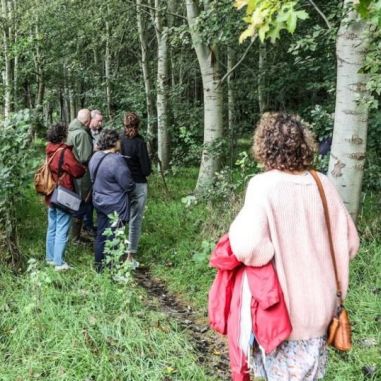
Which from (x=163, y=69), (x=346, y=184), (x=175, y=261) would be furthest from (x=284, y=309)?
(x=163, y=69)

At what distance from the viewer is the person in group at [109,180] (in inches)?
231

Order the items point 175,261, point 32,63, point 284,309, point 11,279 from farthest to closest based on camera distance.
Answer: point 32,63 → point 175,261 → point 11,279 → point 284,309

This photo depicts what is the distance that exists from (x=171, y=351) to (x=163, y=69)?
9.36m

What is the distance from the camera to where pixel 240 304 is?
2.69 m

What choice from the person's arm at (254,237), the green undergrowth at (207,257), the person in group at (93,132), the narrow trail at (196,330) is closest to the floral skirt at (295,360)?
the person's arm at (254,237)

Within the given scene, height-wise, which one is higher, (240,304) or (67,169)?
(67,169)

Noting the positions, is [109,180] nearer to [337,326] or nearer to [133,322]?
[133,322]

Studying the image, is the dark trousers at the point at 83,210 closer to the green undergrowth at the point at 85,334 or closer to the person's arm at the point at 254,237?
the green undergrowth at the point at 85,334

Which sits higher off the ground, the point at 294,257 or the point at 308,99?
the point at 308,99

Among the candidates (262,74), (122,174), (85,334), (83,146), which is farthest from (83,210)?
(262,74)

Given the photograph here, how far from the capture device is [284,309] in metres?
2.54

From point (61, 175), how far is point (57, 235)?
29.1 inches

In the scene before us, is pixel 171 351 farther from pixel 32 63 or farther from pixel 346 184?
pixel 32 63

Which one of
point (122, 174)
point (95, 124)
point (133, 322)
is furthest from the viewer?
point (95, 124)
